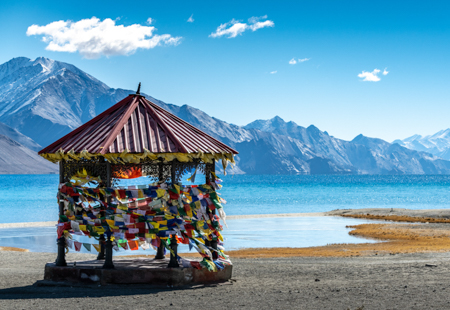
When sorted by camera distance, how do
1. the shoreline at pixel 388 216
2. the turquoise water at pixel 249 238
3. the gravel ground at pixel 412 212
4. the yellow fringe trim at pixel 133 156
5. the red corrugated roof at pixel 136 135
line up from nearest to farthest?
the yellow fringe trim at pixel 133 156
the red corrugated roof at pixel 136 135
the turquoise water at pixel 249 238
the shoreline at pixel 388 216
the gravel ground at pixel 412 212

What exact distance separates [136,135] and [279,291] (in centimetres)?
540

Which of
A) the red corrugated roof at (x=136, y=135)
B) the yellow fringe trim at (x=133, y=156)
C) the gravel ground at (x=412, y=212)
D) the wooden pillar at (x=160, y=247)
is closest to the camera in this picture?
the yellow fringe trim at (x=133, y=156)

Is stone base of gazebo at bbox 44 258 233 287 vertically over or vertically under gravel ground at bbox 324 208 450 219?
over

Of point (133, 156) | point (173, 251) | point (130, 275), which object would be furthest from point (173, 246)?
point (133, 156)

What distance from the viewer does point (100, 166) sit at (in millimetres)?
13672

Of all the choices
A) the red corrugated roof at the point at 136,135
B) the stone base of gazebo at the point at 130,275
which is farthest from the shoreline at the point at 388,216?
the stone base of gazebo at the point at 130,275

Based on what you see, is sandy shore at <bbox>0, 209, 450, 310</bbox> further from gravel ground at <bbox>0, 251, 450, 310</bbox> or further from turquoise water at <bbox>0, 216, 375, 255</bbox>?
turquoise water at <bbox>0, 216, 375, 255</bbox>

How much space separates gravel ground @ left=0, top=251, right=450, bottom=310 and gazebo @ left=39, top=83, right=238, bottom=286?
1173 mm

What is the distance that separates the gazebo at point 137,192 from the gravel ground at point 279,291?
3.85 ft

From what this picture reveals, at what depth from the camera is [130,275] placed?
13195 mm

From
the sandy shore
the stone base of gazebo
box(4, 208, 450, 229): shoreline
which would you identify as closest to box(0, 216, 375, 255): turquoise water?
box(4, 208, 450, 229): shoreline

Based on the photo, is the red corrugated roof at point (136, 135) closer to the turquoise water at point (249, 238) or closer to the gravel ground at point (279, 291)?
the gravel ground at point (279, 291)

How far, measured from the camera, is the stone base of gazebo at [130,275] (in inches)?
520

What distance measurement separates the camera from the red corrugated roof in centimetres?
1315
